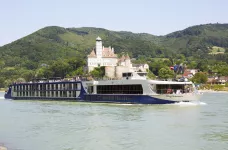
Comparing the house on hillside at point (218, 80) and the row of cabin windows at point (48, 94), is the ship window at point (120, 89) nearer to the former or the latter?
the row of cabin windows at point (48, 94)

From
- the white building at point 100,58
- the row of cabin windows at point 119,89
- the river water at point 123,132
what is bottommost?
the river water at point 123,132

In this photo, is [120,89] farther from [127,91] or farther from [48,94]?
[48,94]

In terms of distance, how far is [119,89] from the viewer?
51.3m

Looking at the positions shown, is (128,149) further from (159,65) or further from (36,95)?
(159,65)

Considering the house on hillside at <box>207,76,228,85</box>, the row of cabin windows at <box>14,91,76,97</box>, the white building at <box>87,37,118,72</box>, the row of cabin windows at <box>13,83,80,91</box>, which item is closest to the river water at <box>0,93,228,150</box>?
the row of cabin windows at <box>14,91,76,97</box>

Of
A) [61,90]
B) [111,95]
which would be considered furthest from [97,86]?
[61,90]

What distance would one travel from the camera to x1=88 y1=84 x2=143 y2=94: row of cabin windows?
1912 inches

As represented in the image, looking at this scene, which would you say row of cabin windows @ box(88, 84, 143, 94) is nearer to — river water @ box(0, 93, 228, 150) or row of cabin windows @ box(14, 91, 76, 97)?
row of cabin windows @ box(14, 91, 76, 97)

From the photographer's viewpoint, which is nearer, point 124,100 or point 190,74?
point 124,100

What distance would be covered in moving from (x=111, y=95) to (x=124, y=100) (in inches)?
108

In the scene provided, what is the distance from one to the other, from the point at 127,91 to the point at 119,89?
1639mm

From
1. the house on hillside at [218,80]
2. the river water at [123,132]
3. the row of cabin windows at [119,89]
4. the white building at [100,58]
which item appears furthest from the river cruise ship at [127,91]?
the house on hillside at [218,80]

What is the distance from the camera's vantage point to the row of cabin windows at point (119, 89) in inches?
1912

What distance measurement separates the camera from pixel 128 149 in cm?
2170
